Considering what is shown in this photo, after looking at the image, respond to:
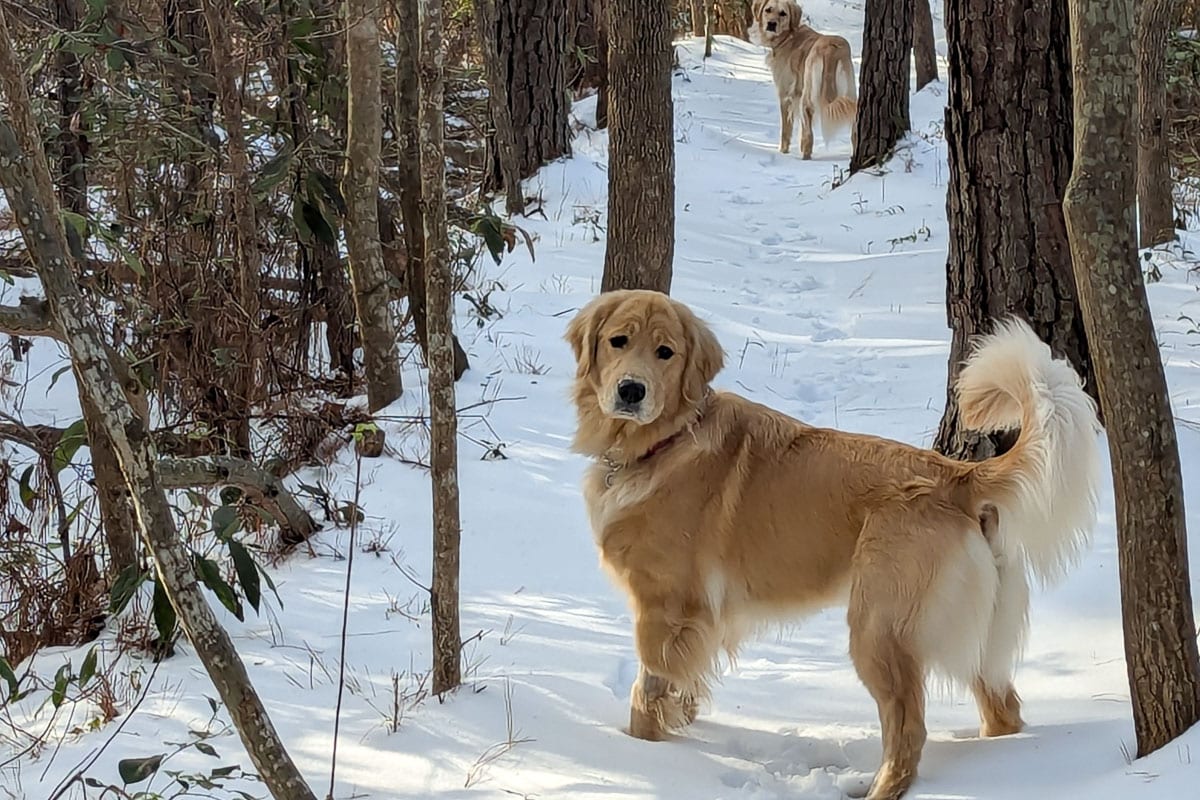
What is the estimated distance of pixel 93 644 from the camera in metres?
3.88

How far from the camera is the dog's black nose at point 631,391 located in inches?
136

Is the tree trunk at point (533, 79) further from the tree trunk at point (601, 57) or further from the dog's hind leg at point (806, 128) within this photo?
the dog's hind leg at point (806, 128)

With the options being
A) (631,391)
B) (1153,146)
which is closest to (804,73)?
(1153,146)

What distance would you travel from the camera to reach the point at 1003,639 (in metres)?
3.07

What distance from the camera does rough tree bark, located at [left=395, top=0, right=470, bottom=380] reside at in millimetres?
5306

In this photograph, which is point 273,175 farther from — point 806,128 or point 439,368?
point 806,128

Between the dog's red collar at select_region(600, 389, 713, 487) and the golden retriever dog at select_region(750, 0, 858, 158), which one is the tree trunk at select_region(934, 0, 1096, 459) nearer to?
the dog's red collar at select_region(600, 389, 713, 487)

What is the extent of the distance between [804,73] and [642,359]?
10.1 meters

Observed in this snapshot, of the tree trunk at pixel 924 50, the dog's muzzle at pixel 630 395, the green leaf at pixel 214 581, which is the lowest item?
the green leaf at pixel 214 581

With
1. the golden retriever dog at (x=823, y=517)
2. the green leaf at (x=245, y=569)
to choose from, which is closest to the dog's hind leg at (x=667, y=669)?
the golden retriever dog at (x=823, y=517)

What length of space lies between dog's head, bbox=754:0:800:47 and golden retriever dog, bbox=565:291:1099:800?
35.8 ft

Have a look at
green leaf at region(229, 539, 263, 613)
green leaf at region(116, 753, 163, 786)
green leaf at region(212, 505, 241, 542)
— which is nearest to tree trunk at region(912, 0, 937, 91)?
green leaf at region(212, 505, 241, 542)

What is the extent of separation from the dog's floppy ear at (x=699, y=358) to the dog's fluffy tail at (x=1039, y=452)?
84cm

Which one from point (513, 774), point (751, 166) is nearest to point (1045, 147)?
point (513, 774)
